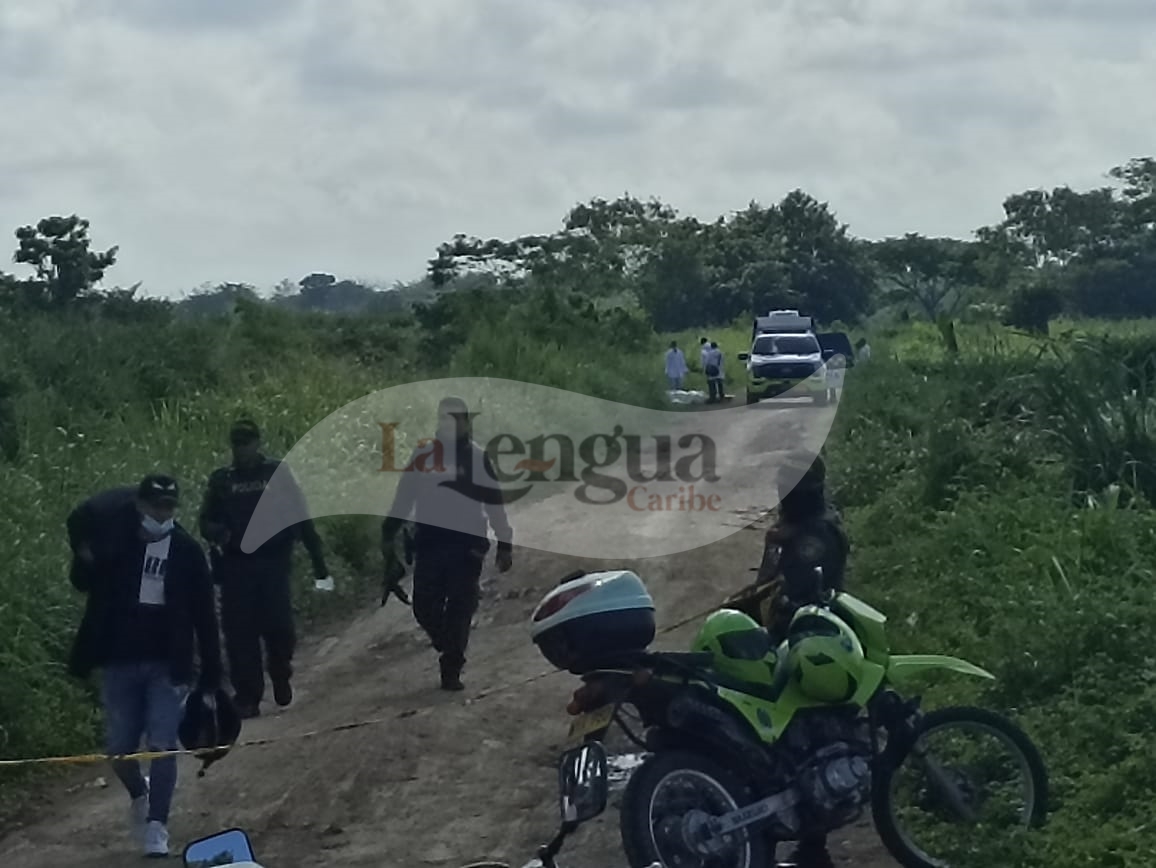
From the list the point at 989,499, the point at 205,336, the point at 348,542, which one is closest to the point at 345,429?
the point at 348,542

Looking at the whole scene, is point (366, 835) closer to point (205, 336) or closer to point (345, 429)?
Result: point (345, 429)

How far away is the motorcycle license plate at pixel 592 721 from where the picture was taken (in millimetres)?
5527

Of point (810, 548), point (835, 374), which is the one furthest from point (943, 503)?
point (835, 374)

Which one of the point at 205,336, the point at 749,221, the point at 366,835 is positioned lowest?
the point at 366,835

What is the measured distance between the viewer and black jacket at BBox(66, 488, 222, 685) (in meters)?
6.85

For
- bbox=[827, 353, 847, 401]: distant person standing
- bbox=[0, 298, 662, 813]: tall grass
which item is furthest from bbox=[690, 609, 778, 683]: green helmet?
bbox=[827, 353, 847, 401]: distant person standing

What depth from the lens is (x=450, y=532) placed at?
31.7 feet

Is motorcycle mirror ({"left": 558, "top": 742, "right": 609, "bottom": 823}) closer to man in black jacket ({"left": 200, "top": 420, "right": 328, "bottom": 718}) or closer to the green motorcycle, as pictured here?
the green motorcycle

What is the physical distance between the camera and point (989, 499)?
1195cm

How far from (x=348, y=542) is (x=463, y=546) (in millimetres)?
4852

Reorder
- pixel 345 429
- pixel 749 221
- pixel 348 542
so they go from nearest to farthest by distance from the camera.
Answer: pixel 348 542, pixel 345 429, pixel 749 221

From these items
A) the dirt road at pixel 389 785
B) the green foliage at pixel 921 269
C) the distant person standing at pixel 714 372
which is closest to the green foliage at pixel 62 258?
the distant person standing at pixel 714 372

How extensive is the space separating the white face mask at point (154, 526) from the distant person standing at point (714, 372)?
24.5 metres

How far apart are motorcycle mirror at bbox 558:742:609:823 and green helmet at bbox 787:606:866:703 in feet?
2.59
